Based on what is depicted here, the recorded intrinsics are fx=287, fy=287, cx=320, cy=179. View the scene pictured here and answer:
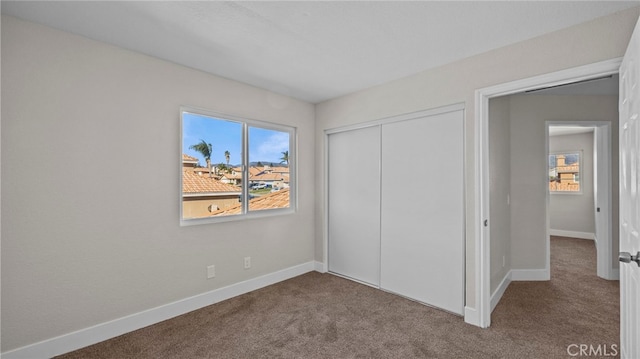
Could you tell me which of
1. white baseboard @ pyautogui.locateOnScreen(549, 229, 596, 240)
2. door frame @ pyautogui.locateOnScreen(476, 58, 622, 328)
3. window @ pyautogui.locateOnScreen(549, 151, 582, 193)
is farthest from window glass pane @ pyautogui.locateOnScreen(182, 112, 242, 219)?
window @ pyautogui.locateOnScreen(549, 151, 582, 193)

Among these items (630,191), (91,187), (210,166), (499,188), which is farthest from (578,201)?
(91,187)

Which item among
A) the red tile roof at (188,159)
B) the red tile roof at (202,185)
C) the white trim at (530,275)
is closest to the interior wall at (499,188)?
the white trim at (530,275)

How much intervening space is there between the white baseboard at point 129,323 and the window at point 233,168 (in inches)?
30.1

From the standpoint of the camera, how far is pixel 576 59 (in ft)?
6.72

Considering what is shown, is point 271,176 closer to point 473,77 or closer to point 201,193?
point 201,193

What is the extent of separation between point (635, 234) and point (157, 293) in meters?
3.36

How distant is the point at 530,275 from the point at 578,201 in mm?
3944

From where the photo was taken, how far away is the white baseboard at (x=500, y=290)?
112 inches

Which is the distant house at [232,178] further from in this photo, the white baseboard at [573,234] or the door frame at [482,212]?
the white baseboard at [573,234]

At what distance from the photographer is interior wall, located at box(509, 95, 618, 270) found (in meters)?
3.65

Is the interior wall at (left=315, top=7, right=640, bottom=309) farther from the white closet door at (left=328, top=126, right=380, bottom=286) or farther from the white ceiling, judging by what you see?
the white closet door at (left=328, top=126, right=380, bottom=286)

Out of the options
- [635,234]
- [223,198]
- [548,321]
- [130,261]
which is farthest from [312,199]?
[635,234]

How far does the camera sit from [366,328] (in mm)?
2453

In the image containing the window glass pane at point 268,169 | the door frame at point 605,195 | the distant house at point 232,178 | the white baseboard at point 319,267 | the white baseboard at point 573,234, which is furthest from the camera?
the white baseboard at point 573,234
